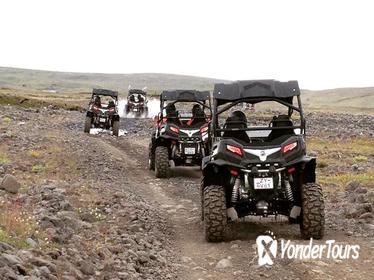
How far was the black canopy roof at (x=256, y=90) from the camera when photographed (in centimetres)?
921

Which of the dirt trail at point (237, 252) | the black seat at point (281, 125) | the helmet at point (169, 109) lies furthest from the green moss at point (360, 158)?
the black seat at point (281, 125)

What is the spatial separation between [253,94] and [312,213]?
224cm

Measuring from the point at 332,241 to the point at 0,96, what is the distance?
48.4 meters

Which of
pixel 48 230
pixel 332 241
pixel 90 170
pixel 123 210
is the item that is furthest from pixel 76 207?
pixel 90 170

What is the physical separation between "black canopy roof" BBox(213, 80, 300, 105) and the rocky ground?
2.20 meters

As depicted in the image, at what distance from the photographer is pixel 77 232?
781 centimetres

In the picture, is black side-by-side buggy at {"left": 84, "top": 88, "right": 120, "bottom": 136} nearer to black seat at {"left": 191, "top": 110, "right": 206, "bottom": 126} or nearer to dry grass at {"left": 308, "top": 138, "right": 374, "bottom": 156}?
dry grass at {"left": 308, "top": 138, "right": 374, "bottom": 156}

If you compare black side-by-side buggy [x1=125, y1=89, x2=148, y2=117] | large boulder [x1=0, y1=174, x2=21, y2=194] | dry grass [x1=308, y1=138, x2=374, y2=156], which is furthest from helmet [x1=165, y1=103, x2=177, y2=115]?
black side-by-side buggy [x1=125, y1=89, x2=148, y2=117]

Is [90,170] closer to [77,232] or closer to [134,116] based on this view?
[77,232]

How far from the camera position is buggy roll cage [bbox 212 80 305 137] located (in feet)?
30.1

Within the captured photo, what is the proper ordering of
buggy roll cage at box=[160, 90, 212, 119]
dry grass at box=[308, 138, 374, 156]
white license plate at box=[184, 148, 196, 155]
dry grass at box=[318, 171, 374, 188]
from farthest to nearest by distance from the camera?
dry grass at box=[308, 138, 374, 156] < buggy roll cage at box=[160, 90, 212, 119] < white license plate at box=[184, 148, 196, 155] < dry grass at box=[318, 171, 374, 188]

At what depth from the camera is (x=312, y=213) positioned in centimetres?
814

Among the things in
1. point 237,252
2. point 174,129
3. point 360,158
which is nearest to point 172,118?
point 174,129

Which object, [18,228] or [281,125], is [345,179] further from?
Answer: [18,228]
